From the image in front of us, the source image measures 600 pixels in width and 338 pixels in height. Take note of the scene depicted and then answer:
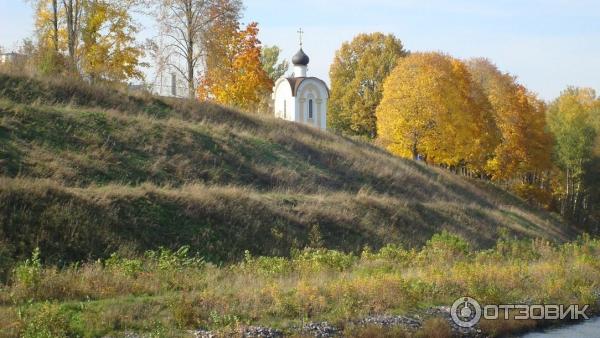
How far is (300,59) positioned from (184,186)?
41.0 metres

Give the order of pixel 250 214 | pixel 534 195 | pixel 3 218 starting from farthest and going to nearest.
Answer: pixel 534 195, pixel 250 214, pixel 3 218

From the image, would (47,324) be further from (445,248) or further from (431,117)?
(431,117)

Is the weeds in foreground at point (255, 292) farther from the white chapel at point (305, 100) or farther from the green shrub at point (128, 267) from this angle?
the white chapel at point (305, 100)

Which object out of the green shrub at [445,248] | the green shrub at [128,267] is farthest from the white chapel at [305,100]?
the green shrub at [128,267]

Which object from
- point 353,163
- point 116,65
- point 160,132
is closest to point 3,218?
point 160,132

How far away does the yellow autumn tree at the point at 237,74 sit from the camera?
4550 centimetres

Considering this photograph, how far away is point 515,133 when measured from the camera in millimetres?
54531

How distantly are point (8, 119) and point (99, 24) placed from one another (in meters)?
18.8

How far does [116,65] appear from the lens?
40.6m

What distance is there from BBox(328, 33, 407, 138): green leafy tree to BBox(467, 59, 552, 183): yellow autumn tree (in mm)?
10809

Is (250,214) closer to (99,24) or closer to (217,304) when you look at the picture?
(217,304)

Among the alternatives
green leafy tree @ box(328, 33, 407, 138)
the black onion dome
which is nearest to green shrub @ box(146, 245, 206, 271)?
the black onion dome

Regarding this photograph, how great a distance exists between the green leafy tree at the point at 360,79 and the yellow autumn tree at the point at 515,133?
1081cm

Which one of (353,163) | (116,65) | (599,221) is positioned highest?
(116,65)
